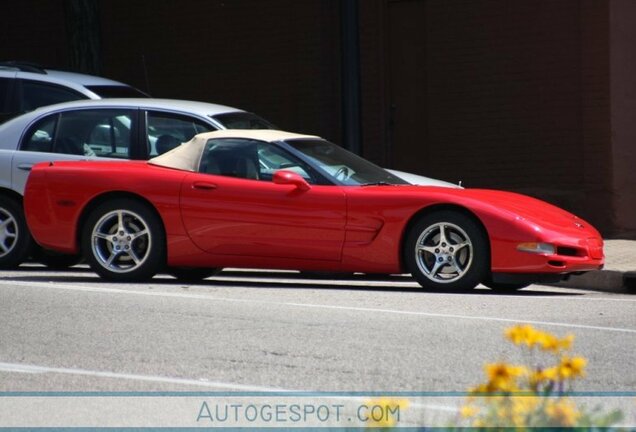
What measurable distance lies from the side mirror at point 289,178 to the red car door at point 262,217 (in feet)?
0.32

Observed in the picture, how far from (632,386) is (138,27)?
14.8 m

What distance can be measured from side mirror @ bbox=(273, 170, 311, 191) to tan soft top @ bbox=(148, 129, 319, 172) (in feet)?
2.09

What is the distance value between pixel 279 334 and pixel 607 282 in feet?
15.4

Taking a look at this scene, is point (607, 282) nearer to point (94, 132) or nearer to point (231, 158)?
point (231, 158)

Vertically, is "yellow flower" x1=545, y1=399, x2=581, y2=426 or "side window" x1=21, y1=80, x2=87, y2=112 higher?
"side window" x1=21, y1=80, x2=87, y2=112

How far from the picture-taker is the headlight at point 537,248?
1003 centimetres

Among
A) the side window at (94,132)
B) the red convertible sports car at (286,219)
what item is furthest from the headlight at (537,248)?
the side window at (94,132)

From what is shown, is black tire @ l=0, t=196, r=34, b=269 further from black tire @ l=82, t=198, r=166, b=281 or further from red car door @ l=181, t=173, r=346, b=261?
red car door @ l=181, t=173, r=346, b=261

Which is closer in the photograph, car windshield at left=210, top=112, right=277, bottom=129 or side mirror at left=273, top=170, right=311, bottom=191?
side mirror at left=273, top=170, right=311, bottom=191

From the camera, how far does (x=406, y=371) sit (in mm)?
7074

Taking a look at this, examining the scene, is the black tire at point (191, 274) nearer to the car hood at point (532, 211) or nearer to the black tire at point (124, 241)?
the black tire at point (124, 241)

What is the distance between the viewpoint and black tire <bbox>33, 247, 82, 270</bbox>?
42.2ft

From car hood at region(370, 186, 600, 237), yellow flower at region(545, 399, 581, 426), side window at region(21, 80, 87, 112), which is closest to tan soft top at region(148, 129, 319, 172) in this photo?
car hood at region(370, 186, 600, 237)

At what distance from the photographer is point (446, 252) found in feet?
33.7
